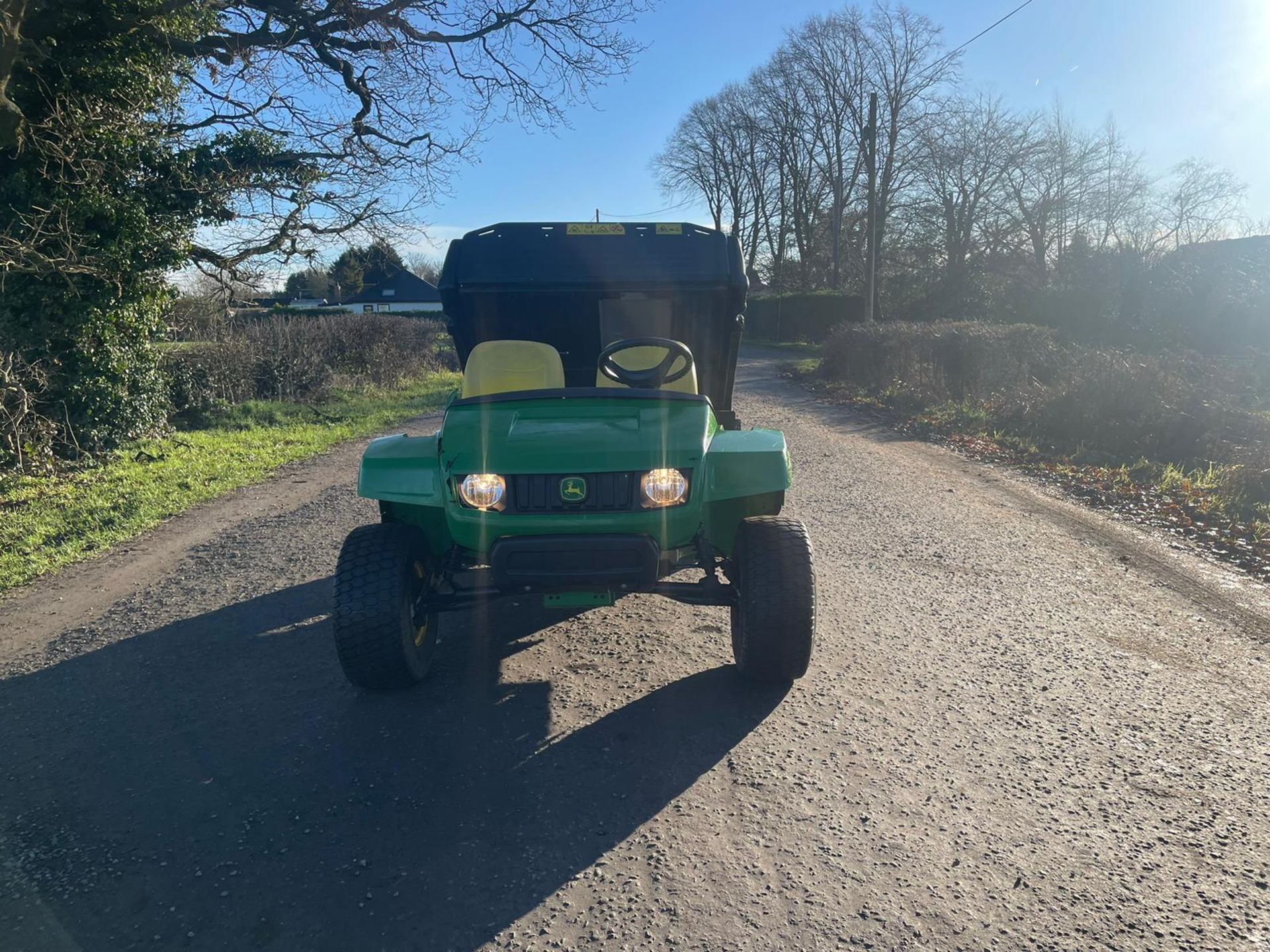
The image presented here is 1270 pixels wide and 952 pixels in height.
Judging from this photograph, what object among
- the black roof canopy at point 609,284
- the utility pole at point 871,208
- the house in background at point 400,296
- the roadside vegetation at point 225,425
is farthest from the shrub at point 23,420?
the house in background at point 400,296

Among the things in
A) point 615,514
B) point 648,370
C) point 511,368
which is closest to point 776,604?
point 615,514

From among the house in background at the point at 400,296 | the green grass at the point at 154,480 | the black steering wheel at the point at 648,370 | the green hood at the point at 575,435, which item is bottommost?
the green grass at the point at 154,480

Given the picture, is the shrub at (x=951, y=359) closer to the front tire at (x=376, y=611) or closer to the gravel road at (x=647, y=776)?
the gravel road at (x=647, y=776)

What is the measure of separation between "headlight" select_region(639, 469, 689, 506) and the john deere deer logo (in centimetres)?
24

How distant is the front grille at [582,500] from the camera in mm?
3473

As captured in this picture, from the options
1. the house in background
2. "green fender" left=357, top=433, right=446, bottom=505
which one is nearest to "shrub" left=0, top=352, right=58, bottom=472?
"green fender" left=357, top=433, right=446, bottom=505

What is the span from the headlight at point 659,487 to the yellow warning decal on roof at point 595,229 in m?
2.66

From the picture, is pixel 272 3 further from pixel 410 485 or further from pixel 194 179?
pixel 410 485

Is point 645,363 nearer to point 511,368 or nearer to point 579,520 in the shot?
point 511,368

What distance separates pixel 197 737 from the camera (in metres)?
3.46

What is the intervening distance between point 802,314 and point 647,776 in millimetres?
38513

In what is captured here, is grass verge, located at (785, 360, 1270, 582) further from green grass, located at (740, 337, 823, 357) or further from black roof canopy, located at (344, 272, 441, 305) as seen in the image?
black roof canopy, located at (344, 272, 441, 305)

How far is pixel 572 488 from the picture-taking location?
136 inches

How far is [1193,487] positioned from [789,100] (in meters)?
46.5
